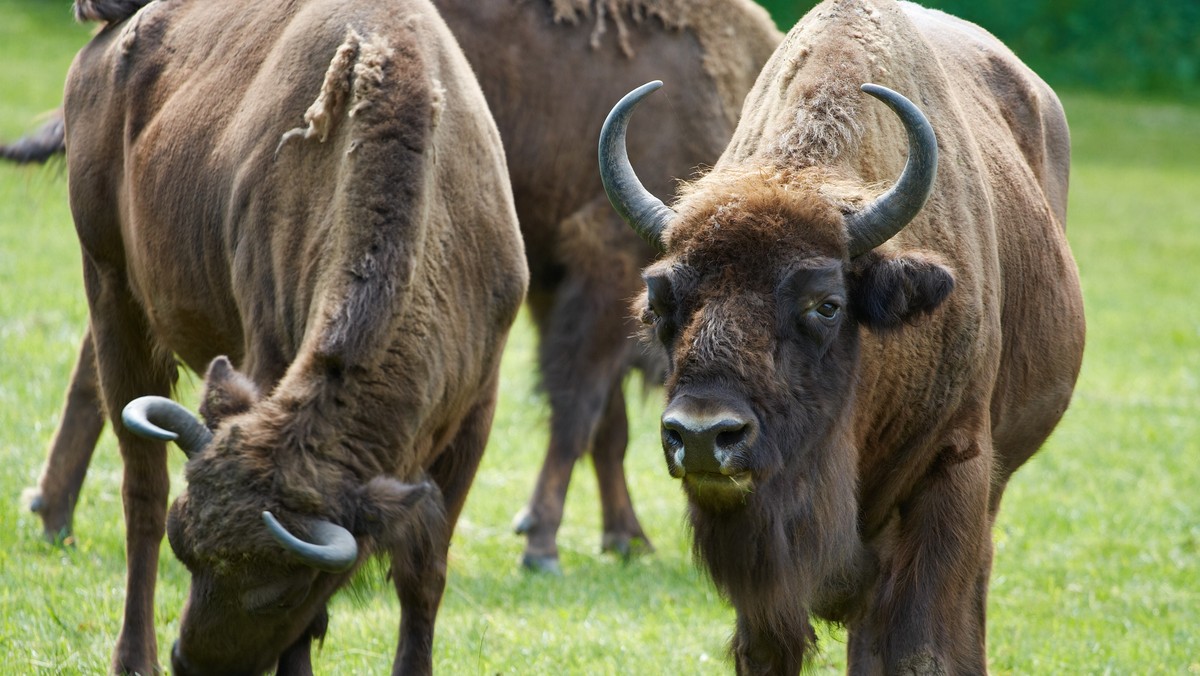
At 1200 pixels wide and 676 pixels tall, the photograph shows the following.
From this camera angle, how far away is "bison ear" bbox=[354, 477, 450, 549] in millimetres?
4422

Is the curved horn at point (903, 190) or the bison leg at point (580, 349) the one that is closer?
the curved horn at point (903, 190)

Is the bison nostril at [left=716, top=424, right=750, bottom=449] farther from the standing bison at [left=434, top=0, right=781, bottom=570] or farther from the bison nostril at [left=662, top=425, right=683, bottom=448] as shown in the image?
the standing bison at [left=434, top=0, right=781, bottom=570]

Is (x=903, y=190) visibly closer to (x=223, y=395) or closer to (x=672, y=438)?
(x=672, y=438)

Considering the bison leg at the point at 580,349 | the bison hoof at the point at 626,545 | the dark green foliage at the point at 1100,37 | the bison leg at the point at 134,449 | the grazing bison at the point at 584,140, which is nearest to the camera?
the bison leg at the point at 134,449

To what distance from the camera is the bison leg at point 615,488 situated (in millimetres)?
8531

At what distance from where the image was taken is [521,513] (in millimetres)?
8477

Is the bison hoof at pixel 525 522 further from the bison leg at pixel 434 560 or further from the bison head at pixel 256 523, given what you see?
the bison head at pixel 256 523

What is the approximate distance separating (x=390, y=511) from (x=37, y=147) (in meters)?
4.28

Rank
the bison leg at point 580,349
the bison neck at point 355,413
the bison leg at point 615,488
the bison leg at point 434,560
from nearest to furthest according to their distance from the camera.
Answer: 1. the bison neck at point 355,413
2. the bison leg at point 434,560
3. the bison leg at point 580,349
4. the bison leg at point 615,488

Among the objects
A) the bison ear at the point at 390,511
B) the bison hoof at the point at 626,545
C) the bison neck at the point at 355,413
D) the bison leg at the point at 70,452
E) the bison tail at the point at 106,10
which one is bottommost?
the bison hoof at the point at 626,545

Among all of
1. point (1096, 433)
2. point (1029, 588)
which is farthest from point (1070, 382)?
point (1096, 433)

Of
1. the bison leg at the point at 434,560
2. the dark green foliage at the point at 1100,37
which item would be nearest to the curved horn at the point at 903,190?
the bison leg at the point at 434,560

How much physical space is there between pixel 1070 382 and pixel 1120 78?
30789mm

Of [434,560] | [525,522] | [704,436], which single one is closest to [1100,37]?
[525,522]
